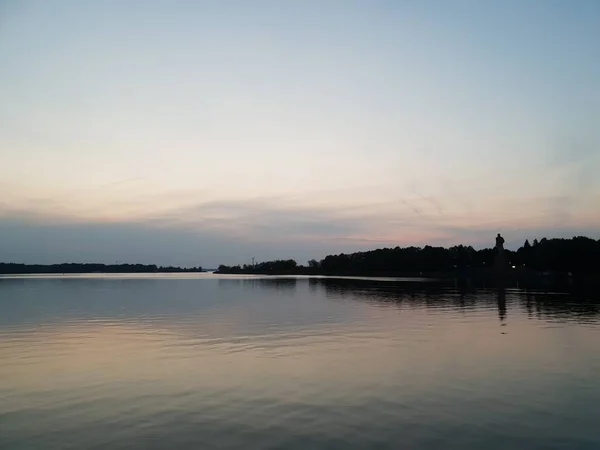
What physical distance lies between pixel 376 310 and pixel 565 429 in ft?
128

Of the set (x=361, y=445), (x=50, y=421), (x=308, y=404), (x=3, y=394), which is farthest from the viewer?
(x=3, y=394)

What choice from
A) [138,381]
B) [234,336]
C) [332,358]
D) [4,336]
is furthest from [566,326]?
[4,336]

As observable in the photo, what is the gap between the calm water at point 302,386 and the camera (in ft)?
46.8

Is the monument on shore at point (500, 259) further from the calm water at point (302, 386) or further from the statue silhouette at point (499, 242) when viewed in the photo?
the calm water at point (302, 386)

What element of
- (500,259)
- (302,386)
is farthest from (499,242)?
(302,386)

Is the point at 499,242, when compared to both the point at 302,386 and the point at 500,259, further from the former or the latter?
the point at 302,386

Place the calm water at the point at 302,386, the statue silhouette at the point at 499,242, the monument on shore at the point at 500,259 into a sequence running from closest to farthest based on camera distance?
1. the calm water at the point at 302,386
2. the monument on shore at the point at 500,259
3. the statue silhouette at the point at 499,242

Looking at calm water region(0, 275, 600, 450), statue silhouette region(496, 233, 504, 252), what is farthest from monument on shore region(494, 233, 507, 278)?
calm water region(0, 275, 600, 450)

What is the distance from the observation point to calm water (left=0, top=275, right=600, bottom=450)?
14.3 m

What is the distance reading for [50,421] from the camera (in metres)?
15.8

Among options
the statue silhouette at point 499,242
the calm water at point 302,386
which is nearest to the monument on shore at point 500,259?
the statue silhouette at point 499,242

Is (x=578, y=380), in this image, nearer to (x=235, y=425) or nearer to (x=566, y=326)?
(x=235, y=425)

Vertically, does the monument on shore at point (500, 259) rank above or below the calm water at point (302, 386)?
above

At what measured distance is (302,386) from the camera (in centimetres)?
1984
